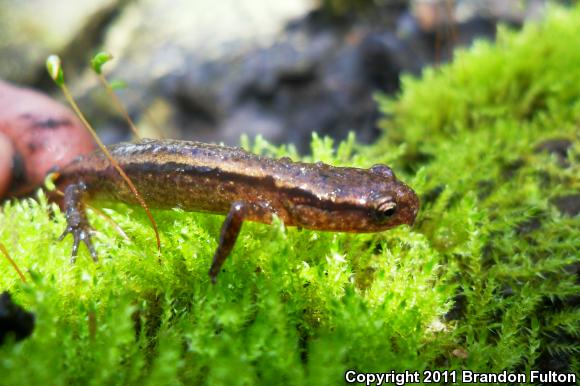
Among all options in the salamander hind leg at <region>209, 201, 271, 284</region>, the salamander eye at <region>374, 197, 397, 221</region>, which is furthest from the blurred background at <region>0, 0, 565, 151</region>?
the salamander hind leg at <region>209, 201, 271, 284</region>

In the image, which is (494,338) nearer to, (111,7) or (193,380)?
(193,380)

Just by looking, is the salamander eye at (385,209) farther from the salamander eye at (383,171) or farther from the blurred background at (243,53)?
the blurred background at (243,53)

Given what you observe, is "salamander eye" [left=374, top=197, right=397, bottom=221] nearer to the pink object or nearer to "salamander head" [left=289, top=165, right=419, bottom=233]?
"salamander head" [left=289, top=165, right=419, bottom=233]

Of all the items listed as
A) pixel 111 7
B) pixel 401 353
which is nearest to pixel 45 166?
pixel 401 353

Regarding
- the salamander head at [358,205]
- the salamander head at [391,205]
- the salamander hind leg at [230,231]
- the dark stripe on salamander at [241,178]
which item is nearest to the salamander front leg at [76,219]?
the dark stripe on salamander at [241,178]

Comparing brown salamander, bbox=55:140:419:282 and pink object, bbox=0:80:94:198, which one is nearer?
brown salamander, bbox=55:140:419:282

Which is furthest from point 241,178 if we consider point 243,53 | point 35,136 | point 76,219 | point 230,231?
point 243,53

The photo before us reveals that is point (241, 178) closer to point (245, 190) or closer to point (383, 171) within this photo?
point (245, 190)
